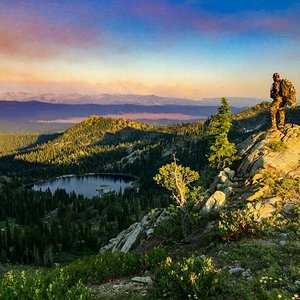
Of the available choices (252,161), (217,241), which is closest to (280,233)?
(217,241)

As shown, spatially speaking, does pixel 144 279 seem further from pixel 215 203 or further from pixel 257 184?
pixel 257 184

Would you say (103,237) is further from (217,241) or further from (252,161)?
(217,241)

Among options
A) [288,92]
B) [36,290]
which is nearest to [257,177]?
[288,92]

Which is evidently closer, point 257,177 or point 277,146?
point 257,177

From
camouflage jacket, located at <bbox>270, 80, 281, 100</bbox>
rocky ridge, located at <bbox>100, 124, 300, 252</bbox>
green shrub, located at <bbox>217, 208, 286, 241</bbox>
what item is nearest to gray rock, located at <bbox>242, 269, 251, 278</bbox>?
green shrub, located at <bbox>217, 208, 286, 241</bbox>

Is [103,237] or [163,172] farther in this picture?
[103,237]

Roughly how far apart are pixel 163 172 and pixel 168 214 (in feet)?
36.1

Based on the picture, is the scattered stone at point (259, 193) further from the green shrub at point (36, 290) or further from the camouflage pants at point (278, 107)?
the green shrub at point (36, 290)

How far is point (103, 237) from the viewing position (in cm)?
13925

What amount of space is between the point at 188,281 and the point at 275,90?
3470cm

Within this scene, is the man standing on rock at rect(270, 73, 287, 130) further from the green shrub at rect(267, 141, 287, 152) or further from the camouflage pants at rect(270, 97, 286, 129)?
the green shrub at rect(267, 141, 287, 152)

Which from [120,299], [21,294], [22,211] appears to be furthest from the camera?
[22,211]

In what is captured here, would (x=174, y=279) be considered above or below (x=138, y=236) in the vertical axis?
above

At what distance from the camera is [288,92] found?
138 feet
